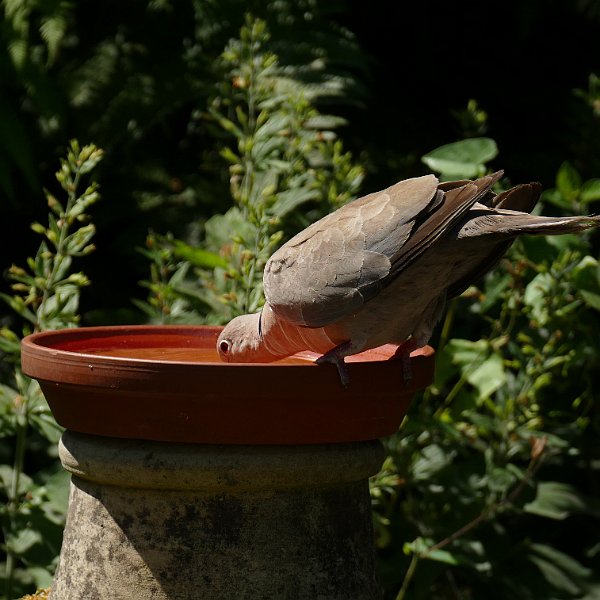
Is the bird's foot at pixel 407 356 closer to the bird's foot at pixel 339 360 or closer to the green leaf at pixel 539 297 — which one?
the bird's foot at pixel 339 360

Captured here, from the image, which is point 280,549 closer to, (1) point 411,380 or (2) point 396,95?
(1) point 411,380

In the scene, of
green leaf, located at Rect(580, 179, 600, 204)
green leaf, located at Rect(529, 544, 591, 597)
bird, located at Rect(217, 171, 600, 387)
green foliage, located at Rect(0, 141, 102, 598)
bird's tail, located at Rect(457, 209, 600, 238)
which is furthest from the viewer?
green leaf, located at Rect(529, 544, 591, 597)

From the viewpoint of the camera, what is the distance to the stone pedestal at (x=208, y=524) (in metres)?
2.05

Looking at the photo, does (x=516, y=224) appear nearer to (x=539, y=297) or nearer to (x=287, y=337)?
(x=287, y=337)

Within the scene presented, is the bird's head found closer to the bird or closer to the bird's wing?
the bird

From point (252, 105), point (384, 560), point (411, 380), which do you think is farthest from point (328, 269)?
point (384, 560)

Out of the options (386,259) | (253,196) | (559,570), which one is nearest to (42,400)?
(253,196)

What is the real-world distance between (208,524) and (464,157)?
156cm

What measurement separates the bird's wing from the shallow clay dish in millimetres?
134

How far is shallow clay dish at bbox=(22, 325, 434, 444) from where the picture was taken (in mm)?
1956

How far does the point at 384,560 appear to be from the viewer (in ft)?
11.1

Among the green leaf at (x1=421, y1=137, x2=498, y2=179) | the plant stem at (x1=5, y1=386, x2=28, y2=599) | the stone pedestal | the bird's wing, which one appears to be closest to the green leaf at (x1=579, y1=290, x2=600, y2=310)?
the green leaf at (x1=421, y1=137, x2=498, y2=179)

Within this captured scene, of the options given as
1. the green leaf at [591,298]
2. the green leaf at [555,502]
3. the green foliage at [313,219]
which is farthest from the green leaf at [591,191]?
the green leaf at [555,502]

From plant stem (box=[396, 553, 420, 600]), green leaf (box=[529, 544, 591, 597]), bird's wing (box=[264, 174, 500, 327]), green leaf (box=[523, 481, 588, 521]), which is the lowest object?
green leaf (box=[529, 544, 591, 597])
